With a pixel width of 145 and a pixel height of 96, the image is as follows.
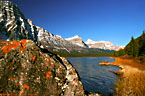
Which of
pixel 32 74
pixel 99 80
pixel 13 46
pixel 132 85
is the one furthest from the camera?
pixel 99 80

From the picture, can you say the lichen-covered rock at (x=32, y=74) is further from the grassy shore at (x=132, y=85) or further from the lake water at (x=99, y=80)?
the lake water at (x=99, y=80)

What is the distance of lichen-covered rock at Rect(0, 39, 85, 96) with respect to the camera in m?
5.07

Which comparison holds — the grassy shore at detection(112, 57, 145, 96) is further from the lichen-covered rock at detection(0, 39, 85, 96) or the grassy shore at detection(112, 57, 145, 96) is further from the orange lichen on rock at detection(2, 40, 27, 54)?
the orange lichen on rock at detection(2, 40, 27, 54)

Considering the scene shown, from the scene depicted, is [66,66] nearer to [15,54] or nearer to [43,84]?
[43,84]

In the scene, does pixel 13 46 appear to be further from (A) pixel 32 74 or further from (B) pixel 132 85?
(B) pixel 132 85

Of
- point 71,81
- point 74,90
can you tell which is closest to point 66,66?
point 71,81

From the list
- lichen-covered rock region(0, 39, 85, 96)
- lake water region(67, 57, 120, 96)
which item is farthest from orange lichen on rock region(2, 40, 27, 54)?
lake water region(67, 57, 120, 96)

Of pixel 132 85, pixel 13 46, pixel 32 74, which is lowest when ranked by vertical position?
pixel 132 85

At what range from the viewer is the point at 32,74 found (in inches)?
212

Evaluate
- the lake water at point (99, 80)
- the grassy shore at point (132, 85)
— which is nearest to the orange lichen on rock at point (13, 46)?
the grassy shore at point (132, 85)

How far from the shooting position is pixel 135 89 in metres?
10.3

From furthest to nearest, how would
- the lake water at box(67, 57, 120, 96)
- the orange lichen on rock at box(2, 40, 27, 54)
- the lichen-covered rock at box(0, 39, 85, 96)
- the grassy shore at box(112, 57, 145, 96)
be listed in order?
the lake water at box(67, 57, 120, 96)
the grassy shore at box(112, 57, 145, 96)
the orange lichen on rock at box(2, 40, 27, 54)
the lichen-covered rock at box(0, 39, 85, 96)

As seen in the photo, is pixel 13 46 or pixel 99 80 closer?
pixel 13 46

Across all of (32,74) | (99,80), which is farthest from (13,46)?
(99,80)
